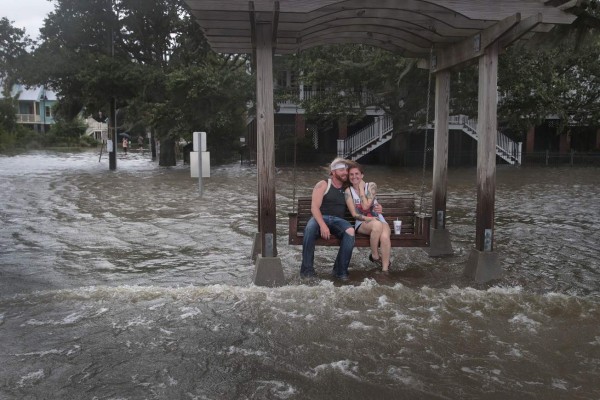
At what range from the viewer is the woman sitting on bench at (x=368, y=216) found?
24.3 ft

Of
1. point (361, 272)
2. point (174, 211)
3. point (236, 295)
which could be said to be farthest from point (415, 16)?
point (174, 211)

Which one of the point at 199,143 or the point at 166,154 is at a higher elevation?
the point at 199,143

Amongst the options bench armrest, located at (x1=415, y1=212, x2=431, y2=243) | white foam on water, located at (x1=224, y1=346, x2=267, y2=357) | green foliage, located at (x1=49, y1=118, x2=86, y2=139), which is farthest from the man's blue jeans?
green foliage, located at (x1=49, y1=118, x2=86, y2=139)

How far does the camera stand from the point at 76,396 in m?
4.14

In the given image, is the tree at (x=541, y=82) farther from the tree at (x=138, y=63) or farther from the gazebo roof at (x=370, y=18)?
the tree at (x=138, y=63)

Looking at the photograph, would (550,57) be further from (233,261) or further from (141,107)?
(141,107)

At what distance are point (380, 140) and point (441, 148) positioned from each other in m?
23.2

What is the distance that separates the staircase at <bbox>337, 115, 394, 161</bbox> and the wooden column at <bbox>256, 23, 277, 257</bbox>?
79.9 ft

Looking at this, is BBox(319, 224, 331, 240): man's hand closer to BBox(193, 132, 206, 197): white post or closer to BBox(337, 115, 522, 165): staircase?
BBox(193, 132, 206, 197): white post

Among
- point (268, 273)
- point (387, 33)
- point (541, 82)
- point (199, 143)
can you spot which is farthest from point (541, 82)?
point (268, 273)

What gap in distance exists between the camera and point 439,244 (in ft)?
29.0

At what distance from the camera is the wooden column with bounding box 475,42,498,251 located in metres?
7.23

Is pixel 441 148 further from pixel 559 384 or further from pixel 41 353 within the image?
pixel 41 353

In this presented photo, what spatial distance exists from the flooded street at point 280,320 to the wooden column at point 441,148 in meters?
0.80
